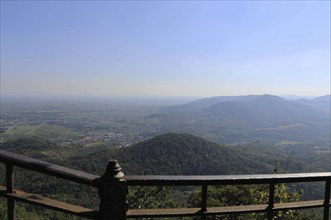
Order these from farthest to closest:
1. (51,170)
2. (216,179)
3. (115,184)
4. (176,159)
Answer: (176,159)
(216,179)
(51,170)
(115,184)

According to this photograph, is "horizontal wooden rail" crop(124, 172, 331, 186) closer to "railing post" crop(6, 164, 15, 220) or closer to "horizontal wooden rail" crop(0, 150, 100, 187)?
"horizontal wooden rail" crop(0, 150, 100, 187)

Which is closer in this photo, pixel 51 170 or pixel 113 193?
pixel 113 193

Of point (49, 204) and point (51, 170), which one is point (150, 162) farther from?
point (51, 170)

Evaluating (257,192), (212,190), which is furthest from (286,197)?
(212,190)

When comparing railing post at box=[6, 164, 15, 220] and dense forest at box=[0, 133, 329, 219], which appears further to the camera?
dense forest at box=[0, 133, 329, 219]

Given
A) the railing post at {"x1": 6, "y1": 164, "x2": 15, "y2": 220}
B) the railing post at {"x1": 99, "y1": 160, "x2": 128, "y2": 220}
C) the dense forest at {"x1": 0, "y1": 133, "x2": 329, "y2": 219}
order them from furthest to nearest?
the dense forest at {"x1": 0, "y1": 133, "x2": 329, "y2": 219}
the railing post at {"x1": 6, "y1": 164, "x2": 15, "y2": 220}
the railing post at {"x1": 99, "y1": 160, "x2": 128, "y2": 220}

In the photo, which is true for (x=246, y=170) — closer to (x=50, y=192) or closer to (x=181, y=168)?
(x=181, y=168)

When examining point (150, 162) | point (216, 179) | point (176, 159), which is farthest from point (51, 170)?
point (176, 159)

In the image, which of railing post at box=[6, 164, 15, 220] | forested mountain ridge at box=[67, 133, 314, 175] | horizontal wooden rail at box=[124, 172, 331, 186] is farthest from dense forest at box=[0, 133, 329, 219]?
railing post at box=[6, 164, 15, 220]

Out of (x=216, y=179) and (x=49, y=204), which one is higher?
(x=216, y=179)
